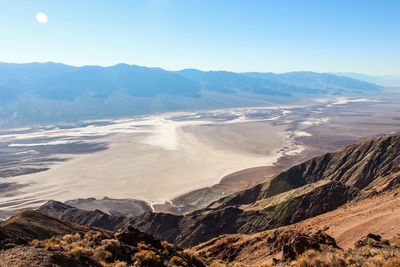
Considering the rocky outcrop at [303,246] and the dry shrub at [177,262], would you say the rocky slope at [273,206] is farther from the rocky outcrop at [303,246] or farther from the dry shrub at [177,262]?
the dry shrub at [177,262]

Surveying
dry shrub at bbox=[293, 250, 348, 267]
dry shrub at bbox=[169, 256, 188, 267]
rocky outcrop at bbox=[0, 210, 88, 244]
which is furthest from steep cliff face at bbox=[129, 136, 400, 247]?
dry shrub at bbox=[293, 250, 348, 267]

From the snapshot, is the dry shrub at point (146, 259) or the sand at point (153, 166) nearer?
the dry shrub at point (146, 259)

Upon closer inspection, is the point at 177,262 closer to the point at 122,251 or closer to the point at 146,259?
the point at 146,259

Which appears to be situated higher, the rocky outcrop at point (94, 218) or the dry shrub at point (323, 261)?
the dry shrub at point (323, 261)

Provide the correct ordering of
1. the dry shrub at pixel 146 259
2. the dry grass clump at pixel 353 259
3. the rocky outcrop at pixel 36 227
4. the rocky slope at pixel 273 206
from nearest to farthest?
the dry grass clump at pixel 353 259
the dry shrub at pixel 146 259
the rocky outcrop at pixel 36 227
the rocky slope at pixel 273 206

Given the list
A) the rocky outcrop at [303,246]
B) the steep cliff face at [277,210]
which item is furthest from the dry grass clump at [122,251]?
the steep cliff face at [277,210]

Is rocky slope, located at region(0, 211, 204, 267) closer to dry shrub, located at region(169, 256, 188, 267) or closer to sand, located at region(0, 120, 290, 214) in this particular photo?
dry shrub, located at region(169, 256, 188, 267)

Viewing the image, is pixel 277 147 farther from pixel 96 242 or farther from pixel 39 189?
pixel 96 242

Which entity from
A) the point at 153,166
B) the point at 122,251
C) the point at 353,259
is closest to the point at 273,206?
the point at 122,251

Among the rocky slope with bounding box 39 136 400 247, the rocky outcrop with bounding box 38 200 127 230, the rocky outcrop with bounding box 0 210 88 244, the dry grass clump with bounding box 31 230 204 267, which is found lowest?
the rocky outcrop with bounding box 38 200 127 230

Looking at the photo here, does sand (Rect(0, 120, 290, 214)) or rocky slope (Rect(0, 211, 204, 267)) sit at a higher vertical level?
rocky slope (Rect(0, 211, 204, 267))

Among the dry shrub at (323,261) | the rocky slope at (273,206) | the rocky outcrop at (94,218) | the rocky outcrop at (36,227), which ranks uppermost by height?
the dry shrub at (323,261)
